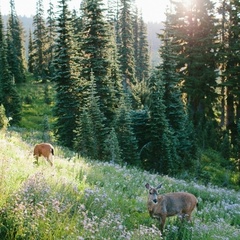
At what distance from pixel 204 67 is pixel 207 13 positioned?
18.2ft

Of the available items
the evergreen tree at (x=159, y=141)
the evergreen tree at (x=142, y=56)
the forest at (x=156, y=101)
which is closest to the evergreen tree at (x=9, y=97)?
the forest at (x=156, y=101)

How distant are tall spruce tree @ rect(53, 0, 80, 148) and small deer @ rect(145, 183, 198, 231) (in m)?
20.3

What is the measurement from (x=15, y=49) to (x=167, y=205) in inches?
2544

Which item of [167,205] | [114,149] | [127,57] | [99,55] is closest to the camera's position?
[167,205]

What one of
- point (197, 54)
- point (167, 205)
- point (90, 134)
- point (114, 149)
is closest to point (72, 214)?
point (167, 205)

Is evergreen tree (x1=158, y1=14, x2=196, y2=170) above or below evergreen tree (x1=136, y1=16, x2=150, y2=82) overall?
below

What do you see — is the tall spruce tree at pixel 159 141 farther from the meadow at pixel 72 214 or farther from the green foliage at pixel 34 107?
the green foliage at pixel 34 107

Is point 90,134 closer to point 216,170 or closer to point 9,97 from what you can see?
point 216,170

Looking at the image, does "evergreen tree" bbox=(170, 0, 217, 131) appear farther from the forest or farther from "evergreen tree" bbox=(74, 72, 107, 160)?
"evergreen tree" bbox=(74, 72, 107, 160)

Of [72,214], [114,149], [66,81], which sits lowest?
[114,149]

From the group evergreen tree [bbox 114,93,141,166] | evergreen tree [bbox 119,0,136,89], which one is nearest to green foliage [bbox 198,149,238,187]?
evergreen tree [bbox 114,93,141,166]

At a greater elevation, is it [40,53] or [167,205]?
[40,53]

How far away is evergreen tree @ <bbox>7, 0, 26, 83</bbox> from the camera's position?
Answer: 194 feet

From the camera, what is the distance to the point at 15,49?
66.5 metres
